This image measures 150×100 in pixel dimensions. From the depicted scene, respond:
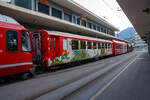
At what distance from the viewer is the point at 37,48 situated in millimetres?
10453

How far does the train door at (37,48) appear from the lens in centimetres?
1019

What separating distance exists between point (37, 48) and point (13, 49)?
12.1ft

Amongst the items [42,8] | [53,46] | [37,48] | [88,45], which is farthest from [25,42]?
[42,8]

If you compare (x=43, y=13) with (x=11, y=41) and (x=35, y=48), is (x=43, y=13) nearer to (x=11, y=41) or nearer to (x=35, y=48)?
(x=35, y=48)

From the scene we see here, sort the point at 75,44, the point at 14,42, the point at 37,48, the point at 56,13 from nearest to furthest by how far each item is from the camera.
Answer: the point at 14,42 < the point at 37,48 < the point at 75,44 < the point at 56,13

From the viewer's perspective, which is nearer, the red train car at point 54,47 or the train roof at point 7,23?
the train roof at point 7,23

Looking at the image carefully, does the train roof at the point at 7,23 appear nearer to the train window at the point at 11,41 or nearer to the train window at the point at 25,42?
the train window at the point at 11,41

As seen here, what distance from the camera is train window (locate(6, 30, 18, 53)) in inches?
259

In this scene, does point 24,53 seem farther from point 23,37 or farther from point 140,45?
point 140,45

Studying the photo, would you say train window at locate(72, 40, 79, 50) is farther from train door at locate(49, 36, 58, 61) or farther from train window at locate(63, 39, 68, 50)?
train door at locate(49, 36, 58, 61)

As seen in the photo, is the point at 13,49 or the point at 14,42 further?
the point at 14,42

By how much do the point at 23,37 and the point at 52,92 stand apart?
12.9 feet

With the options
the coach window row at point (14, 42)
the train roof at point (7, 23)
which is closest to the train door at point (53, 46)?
the coach window row at point (14, 42)

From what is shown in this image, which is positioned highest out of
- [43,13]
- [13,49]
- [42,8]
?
[42,8]
